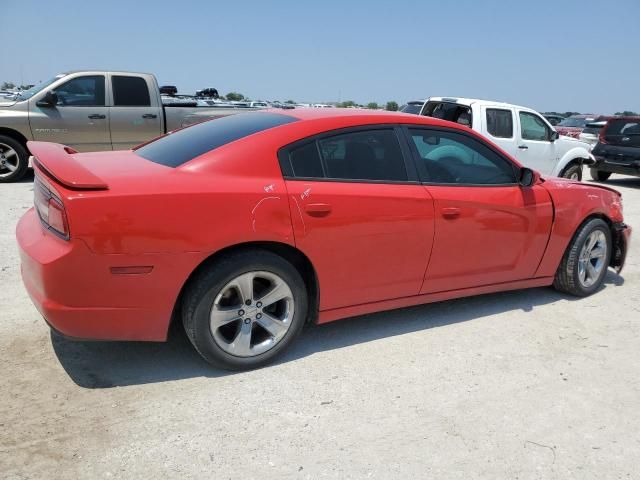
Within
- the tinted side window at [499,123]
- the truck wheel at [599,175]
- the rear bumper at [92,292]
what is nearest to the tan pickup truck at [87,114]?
the tinted side window at [499,123]

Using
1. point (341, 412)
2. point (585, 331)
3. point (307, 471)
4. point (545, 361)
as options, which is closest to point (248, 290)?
point (341, 412)

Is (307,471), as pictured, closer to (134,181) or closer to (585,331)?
(134,181)

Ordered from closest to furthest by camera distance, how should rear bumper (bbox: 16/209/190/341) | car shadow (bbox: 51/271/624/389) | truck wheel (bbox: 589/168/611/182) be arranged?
rear bumper (bbox: 16/209/190/341) → car shadow (bbox: 51/271/624/389) → truck wheel (bbox: 589/168/611/182)

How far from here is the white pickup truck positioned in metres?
9.42

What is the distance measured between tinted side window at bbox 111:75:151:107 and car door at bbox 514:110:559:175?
21.6ft

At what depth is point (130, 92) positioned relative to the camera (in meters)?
9.62

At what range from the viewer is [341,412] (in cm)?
289

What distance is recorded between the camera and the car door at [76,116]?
9094mm

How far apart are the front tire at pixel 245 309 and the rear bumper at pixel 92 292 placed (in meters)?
0.16

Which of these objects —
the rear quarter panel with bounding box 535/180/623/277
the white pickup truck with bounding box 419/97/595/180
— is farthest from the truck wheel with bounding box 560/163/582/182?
the rear quarter panel with bounding box 535/180/623/277

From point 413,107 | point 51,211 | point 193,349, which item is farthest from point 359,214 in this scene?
point 413,107

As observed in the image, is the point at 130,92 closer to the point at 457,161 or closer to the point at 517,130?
the point at 517,130

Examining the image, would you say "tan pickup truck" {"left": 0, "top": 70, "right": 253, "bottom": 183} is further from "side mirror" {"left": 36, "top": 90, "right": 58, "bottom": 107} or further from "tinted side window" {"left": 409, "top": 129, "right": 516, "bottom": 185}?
"tinted side window" {"left": 409, "top": 129, "right": 516, "bottom": 185}

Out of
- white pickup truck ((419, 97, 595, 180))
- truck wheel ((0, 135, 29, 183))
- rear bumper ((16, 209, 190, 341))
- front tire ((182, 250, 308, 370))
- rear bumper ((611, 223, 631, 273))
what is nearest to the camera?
rear bumper ((16, 209, 190, 341))
